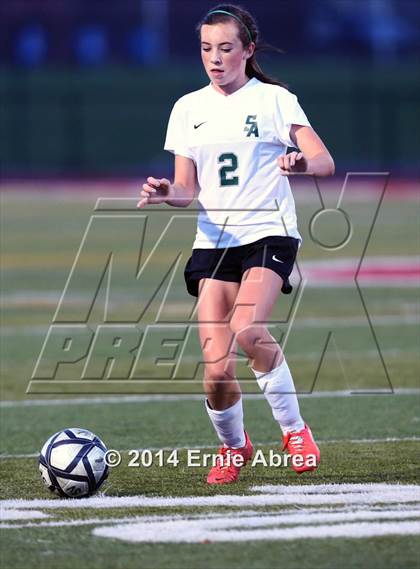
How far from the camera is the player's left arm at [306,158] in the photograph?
5.75 m

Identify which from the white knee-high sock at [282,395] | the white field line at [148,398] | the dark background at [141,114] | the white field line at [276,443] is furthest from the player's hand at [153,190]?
the dark background at [141,114]

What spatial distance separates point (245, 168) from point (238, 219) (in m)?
0.23

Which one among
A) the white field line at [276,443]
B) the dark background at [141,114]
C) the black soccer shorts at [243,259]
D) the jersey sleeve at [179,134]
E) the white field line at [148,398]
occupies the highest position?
the jersey sleeve at [179,134]

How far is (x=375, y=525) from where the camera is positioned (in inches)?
200

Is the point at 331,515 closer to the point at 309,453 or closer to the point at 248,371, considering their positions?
the point at 309,453

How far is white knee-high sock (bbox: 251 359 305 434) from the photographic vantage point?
6223mm

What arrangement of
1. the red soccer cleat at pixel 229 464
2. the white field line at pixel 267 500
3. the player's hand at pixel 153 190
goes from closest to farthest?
the white field line at pixel 267 500
the player's hand at pixel 153 190
the red soccer cleat at pixel 229 464

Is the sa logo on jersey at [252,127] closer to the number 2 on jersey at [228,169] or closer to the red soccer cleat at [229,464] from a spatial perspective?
the number 2 on jersey at [228,169]

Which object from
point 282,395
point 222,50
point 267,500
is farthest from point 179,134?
point 267,500

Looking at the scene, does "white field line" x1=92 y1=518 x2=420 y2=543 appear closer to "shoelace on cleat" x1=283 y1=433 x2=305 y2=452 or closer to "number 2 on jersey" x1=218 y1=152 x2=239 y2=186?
"shoelace on cleat" x1=283 y1=433 x2=305 y2=452

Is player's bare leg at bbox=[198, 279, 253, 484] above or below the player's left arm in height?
below

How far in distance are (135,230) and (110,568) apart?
751 inches

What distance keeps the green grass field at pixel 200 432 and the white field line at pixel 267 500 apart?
1 centimetres

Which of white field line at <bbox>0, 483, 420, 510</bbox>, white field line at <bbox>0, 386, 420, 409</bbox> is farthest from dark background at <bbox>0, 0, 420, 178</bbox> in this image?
white field line at <bbox>0, 483, 420, 510</bbox>
